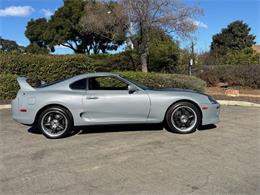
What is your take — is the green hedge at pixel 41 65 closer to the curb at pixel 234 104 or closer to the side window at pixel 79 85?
the curb at pixel 234 104

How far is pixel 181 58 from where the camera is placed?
22.0 meters

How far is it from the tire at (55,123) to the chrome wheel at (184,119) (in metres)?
2.07

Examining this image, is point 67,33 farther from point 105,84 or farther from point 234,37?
point 105,84

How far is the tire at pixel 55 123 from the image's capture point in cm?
710

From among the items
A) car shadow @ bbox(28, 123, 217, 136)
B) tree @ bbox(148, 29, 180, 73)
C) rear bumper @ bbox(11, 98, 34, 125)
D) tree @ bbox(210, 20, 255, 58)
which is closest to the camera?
rear bumper @ bbox(11, 98, 34, 125)

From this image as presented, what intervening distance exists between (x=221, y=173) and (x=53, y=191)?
2172mm

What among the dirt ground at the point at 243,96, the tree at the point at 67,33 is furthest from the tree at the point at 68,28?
the dirt ground at the point at 243,96

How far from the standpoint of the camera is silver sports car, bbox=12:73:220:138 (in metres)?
7.12

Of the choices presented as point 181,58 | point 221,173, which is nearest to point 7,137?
point 221,173

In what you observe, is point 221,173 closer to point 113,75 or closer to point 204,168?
point 204,168

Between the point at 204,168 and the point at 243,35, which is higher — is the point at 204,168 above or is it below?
below

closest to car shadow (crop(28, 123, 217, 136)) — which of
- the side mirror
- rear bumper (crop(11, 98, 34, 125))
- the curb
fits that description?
rear bumper (crop(11, 98, 34, 125))

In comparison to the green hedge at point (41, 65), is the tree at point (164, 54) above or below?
above

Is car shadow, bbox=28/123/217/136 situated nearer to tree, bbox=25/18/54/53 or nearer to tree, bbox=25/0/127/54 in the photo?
tree, bbox=25/0/127/54
